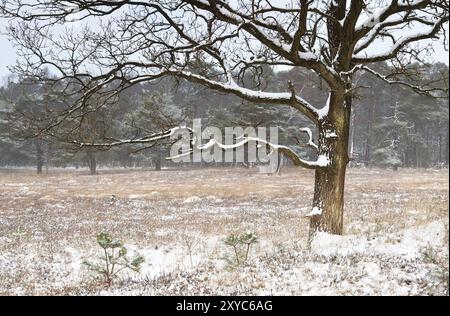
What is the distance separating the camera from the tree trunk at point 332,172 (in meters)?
8.78

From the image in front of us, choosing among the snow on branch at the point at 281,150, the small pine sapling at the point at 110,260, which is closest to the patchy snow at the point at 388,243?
the snow on branch at the point at 281,150

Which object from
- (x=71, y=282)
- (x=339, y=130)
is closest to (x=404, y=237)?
(x=339, y=130)

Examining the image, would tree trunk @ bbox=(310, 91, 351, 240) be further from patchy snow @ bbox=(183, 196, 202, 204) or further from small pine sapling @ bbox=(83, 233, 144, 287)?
patchy snow @ bbox=(183, 196, 202, 204)

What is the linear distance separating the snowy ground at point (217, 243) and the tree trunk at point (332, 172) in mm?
396

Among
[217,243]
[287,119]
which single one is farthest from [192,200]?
[287,119]

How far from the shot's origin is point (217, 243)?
41.7ft

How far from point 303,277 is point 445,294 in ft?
6.64

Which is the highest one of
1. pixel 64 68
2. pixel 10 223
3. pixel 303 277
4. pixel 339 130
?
pixel 64 68

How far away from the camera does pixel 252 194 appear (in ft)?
93.7

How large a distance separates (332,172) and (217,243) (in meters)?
5.32

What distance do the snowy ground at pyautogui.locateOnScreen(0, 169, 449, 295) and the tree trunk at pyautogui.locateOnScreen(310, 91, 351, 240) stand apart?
1.30ft

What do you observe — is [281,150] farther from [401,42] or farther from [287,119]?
[287,119]

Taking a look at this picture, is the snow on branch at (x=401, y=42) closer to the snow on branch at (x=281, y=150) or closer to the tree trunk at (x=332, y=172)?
the tree trunk at (x=332, y=172)
